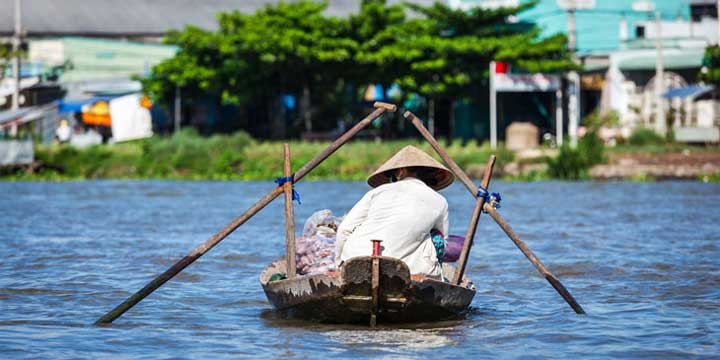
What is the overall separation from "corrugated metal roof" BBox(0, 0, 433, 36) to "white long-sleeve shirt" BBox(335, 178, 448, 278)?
30652mm

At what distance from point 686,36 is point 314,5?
11656 millimetres

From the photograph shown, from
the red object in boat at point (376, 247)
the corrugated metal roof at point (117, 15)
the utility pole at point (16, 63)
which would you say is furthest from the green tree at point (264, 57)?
the red object in boat at point (376, 247)

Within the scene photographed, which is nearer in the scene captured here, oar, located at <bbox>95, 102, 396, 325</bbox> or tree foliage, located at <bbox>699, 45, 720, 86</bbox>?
oar, located at <bbox>95, 102, 396, 325</bbox>

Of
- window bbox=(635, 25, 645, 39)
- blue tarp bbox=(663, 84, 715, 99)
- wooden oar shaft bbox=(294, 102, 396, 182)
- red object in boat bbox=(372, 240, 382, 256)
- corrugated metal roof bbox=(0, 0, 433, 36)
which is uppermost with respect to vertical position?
corrugated metal roof bbox=(0, 0, 433, 36)

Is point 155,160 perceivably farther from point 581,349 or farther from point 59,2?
point 581,349

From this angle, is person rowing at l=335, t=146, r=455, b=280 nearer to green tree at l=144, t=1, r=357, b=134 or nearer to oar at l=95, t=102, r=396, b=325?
oar at l=95, t=102, r=396, b=325

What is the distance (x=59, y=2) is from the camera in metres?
38.7

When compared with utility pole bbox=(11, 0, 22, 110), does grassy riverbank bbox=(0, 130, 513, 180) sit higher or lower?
lower

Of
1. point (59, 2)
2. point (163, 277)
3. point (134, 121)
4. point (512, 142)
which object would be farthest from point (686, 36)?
point (163, 277)

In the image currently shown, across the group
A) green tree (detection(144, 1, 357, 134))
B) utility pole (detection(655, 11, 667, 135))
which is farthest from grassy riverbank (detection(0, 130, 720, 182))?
utility pole (detection(655, 11, 667, 135))

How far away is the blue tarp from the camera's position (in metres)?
29.3

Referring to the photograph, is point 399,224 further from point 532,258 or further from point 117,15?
point 117,15

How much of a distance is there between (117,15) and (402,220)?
108 feet

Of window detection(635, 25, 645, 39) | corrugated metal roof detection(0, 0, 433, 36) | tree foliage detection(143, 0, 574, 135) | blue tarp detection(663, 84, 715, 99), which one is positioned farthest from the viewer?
corrugated metal roof detection(0, 0, 433, 36)
